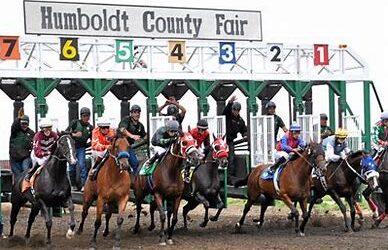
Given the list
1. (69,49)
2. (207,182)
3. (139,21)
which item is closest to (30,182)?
(207,182)

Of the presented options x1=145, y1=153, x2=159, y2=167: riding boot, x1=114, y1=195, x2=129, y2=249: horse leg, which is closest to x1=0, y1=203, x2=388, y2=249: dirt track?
x1=114, y1=195, x2=129, y2=249: horse leg

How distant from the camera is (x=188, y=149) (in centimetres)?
1420

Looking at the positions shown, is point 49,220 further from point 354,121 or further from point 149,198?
point 354,121

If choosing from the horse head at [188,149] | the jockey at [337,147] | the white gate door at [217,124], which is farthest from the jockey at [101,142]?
the jockey at [337,147]

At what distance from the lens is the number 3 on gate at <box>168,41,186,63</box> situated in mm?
18016

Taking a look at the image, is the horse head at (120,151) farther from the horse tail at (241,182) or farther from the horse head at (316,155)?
the horse tail at (241,182)

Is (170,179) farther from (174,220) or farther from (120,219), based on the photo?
(120,219)

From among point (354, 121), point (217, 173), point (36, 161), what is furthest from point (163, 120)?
point (354, 121)

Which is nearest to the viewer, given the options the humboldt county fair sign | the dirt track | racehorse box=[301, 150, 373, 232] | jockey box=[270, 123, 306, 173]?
the dirt track

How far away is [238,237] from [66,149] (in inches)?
141

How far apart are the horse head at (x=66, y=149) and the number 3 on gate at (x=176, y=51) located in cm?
433

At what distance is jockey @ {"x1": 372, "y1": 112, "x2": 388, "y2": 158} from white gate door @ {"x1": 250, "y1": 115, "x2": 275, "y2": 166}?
1964 millimetres

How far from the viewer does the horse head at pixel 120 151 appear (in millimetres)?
13630

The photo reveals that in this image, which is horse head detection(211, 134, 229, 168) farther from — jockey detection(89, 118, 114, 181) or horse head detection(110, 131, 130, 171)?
horse head detection(110, 131, 130, 171)
